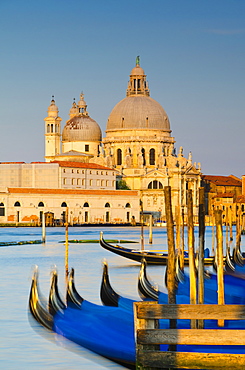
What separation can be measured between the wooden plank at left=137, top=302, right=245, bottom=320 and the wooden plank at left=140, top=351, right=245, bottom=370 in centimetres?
42

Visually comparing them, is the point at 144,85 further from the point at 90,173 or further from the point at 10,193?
the point at 10,193

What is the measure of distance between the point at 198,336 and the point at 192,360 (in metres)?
0.48

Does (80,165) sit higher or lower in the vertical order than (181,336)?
higher

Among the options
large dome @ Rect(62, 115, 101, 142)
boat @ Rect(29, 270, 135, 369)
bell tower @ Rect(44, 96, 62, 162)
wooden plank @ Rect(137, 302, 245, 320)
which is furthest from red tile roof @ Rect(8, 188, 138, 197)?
wooden plank @ Rect(137, 302, 245, 320)

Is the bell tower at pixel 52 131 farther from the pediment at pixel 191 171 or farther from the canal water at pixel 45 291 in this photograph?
the canal water at pixel 45 291

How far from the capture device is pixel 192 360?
8508 millimetres

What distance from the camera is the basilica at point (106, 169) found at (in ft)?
236

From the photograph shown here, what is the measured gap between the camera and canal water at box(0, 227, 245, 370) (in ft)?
38.7

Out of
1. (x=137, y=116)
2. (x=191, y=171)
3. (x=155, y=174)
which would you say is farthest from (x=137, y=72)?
(x=155, y=174)

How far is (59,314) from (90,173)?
6582 cm

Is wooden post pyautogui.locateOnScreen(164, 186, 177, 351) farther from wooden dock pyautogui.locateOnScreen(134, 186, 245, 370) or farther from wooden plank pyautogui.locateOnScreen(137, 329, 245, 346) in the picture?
wooden plank pyautogui.locateOnScreen(137, 329, 245, 346)

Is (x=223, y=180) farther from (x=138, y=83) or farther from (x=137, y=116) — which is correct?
(x=137, y=116)

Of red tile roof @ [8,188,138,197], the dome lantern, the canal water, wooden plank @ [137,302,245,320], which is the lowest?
the canal water

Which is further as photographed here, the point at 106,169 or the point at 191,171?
the point at 191,171
